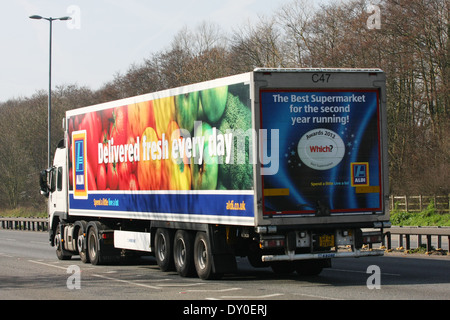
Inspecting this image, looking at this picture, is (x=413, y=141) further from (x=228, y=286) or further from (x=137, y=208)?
(x=228, y=286)

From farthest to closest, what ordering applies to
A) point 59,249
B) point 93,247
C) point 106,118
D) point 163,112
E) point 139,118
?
point 59,249 → point 93,247 → point 106,118 → point 139,118 → point 163,112

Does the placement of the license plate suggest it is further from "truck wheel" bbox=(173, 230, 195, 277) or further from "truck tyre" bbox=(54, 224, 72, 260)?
"truck tyre" bbox=(54, 224, 72, 260)

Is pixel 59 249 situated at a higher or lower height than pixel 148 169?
lower

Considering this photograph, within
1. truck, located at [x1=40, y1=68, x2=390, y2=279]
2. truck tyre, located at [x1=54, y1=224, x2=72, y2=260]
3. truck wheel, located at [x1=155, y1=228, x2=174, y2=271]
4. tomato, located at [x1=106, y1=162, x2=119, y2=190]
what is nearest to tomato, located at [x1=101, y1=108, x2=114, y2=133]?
tomato, located at [x1=106, y1=162, x2=119, y2=190]

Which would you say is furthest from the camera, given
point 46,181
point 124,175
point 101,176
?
point 46,181

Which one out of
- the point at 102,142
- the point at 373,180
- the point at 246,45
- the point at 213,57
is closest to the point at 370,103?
the point at 373,180

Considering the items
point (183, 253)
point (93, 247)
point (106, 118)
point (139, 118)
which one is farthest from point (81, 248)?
point (183, 253)

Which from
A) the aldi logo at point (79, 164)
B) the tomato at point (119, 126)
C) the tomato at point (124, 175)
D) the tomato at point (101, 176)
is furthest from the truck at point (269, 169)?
the aldi logo at point (79, 164)

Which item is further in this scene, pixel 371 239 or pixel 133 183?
pixel 133 183

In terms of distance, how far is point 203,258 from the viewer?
16.0 m

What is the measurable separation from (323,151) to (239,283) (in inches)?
114

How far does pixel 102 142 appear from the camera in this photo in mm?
20516

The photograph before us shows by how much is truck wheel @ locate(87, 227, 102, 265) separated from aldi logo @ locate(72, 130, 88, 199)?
1060mm

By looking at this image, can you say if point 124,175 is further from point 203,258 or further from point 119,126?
point 203,258
